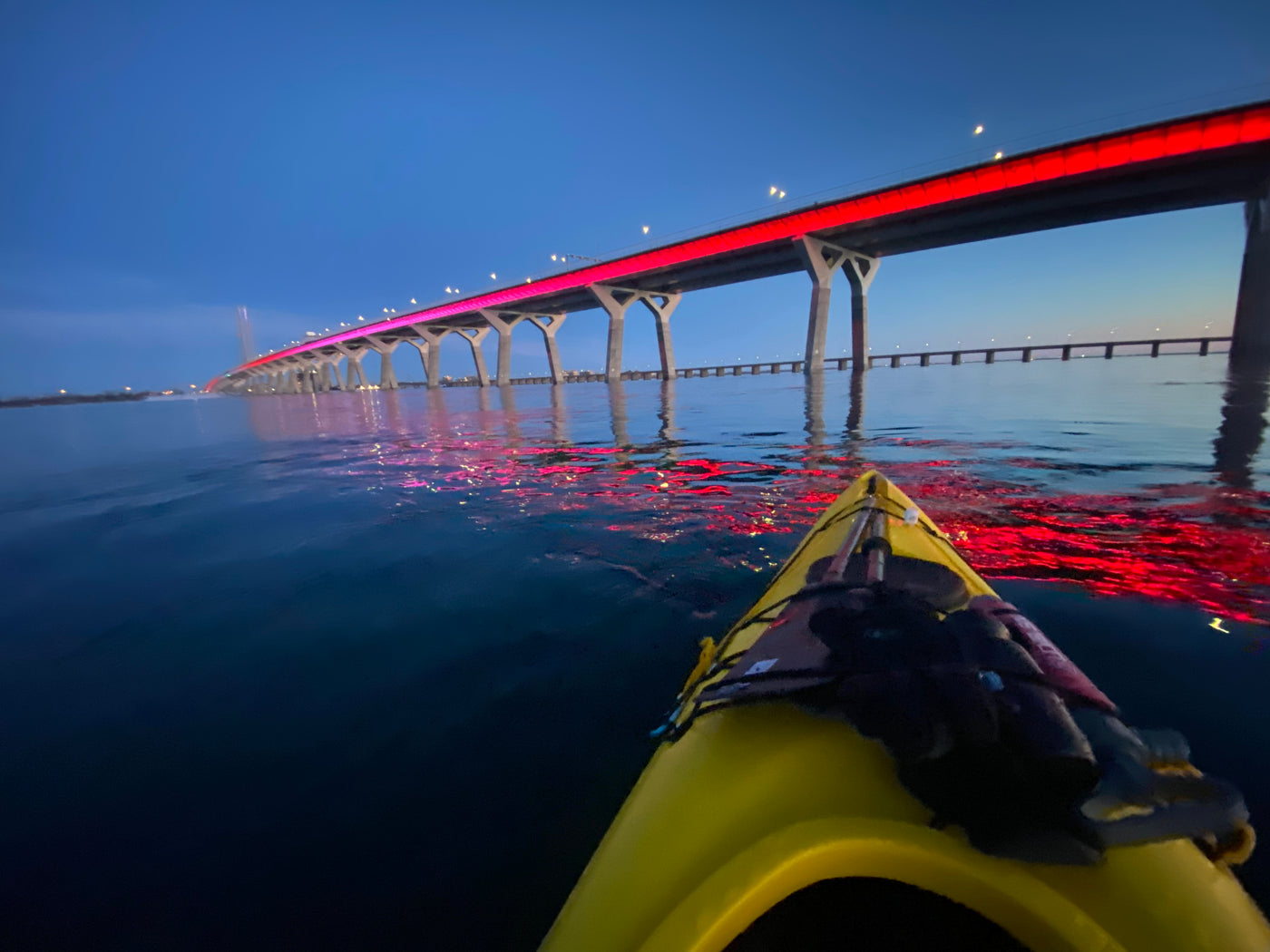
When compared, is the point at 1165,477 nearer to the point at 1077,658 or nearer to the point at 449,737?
the point at 1077,658

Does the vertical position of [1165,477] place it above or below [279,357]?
below

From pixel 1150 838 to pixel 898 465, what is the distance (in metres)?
6.95

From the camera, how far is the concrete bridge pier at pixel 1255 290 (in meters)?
23.5

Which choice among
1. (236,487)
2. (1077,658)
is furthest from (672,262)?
(1077,658)

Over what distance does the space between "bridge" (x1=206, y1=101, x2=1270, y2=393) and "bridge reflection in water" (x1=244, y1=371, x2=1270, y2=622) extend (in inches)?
635

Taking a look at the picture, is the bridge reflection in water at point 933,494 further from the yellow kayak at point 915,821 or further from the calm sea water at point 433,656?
the yellow kayak at point 915,821

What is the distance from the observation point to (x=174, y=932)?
1.68 m

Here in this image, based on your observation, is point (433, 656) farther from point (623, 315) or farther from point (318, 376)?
point (318, 376)

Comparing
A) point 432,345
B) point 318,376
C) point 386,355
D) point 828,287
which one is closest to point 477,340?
point 432,345

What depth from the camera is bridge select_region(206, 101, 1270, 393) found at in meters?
21.9

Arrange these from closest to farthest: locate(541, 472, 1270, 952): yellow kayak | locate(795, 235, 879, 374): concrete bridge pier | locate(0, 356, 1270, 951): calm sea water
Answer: locate(541, 472, 1270, 952): yellow kayak < locate(0, 356, 1270, 951): calm sea water < locate(795, 235, 879, 374): concrete bridge pier

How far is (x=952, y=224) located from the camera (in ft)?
101

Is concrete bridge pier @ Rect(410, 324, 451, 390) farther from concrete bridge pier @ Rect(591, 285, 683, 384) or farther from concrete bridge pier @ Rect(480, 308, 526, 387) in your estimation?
concrete bridge pier @ Rect(591, 285, 683, 384)

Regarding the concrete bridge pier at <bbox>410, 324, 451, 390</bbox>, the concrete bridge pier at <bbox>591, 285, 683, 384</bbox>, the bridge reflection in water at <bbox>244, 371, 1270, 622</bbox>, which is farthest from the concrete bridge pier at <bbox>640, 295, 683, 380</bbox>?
the bridge reflection in water at <bbox>244, 371, 1270, 622</bbox>
